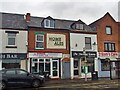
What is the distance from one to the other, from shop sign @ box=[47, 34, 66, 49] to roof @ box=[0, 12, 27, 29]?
3.35 m

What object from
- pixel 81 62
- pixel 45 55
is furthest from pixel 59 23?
pixel 81 62

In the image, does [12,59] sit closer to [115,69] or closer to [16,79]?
[16,79]

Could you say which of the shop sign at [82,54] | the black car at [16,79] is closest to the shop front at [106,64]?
the shop sign at [82,54]

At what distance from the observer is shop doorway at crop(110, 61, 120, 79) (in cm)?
3063

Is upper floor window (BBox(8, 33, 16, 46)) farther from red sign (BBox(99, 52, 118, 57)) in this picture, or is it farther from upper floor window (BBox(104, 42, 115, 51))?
upper floor window (BBox(104, 42, 115, 51))

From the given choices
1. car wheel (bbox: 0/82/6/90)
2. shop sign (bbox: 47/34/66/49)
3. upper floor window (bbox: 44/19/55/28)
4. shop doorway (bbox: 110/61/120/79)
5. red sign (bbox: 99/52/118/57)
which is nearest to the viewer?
car wheel (bbox: 0/82/6/90)

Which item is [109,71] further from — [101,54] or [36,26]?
[36,26]

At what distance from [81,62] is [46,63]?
4.76m

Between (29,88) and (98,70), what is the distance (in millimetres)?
13971

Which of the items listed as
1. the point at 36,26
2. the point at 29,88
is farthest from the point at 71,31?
the point at 29,88

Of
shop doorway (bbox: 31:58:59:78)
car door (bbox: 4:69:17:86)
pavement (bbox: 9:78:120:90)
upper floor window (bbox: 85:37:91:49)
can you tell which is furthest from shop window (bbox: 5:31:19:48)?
upper floor window (bbox: 85:37:91:49)

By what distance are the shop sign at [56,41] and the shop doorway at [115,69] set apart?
7249mm

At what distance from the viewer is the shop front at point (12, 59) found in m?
26.0

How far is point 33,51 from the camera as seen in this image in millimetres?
27531
